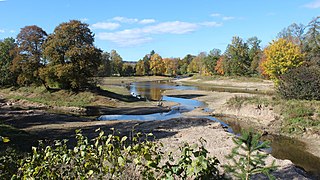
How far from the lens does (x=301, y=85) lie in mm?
23844

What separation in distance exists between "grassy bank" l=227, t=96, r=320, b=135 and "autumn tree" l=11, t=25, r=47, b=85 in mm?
32998

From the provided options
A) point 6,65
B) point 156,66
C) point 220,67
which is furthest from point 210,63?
point 6,65

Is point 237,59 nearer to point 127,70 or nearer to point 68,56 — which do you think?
point 127,70

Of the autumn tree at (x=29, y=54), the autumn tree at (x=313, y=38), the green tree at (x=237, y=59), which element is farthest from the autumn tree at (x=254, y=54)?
the autumn tree at (x=29, y=54)

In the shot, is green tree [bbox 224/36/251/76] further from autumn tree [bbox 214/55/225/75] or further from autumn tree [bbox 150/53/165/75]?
autumn tree [bbox 150/53/165/75]

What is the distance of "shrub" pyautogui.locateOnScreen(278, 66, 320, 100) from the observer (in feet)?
76.1

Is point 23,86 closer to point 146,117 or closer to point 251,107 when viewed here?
point 146,117

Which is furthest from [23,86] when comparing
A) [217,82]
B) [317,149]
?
[217,82]

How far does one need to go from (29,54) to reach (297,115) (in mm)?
37235

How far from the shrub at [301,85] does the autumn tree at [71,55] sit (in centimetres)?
2485

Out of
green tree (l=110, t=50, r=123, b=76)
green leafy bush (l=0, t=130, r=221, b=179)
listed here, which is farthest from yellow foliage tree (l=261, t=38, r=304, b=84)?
green tree (l=110, t=50, r=123, b=76)

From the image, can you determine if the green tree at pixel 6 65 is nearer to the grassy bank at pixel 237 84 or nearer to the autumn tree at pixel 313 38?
the grassy bank at pixel 237 84

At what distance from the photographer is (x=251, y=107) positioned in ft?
83.5

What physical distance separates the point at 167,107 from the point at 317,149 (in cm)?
2005
